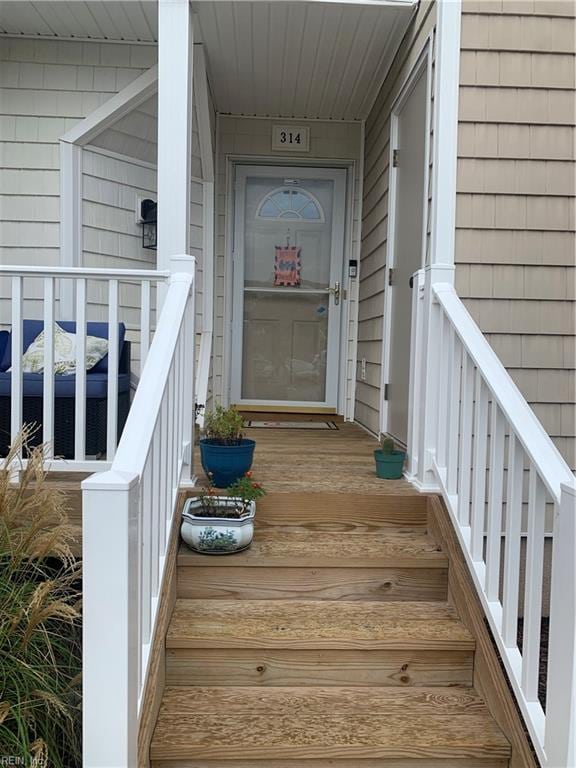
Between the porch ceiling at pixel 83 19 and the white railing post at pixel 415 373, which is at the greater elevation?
the porch ceiling at pixel 83 19

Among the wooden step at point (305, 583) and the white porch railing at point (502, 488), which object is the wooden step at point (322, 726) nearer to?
the white porch railing at point (502, 488)

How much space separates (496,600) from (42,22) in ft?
12.2

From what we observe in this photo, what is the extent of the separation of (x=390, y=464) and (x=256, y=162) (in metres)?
2.86

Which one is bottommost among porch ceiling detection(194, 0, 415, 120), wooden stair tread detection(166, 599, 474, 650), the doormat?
wooden stair tread detection(166, 599, 474, 650)

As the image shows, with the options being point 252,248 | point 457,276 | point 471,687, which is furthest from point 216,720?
point 252,248

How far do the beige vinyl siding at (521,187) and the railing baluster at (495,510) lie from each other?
1085 mm

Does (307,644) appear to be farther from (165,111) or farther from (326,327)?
(326,327)

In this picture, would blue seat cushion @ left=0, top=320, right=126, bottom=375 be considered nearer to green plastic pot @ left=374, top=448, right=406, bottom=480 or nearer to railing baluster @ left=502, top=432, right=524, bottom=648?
green plastic pot @ left=374, top=448, right=406, bottom=480

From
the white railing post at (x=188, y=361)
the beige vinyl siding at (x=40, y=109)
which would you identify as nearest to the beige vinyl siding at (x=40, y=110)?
the beige vinyl siding at (x=40, y=109)

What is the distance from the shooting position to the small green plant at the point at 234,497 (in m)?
2.24

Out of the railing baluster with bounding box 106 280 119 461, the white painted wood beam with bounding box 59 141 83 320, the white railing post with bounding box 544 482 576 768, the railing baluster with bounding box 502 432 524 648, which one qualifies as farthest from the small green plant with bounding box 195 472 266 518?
the white painted wood beam with bounding box 59 141 83 320

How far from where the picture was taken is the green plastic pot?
271 centimetres

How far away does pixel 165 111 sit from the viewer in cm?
260

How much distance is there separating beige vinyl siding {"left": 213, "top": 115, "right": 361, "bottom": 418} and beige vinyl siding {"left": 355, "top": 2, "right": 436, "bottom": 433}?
0.10 metres
